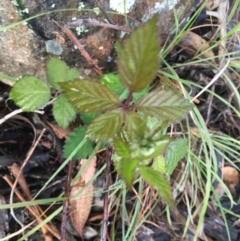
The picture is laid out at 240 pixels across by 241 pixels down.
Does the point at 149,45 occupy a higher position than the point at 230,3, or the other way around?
the point at 149,45

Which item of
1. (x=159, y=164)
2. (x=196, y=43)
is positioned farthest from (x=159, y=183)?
(x=196, y=43)

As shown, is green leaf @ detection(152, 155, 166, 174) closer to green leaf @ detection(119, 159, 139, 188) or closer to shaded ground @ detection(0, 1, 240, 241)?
shaded ground @ detection(0, 1, 240, 241)

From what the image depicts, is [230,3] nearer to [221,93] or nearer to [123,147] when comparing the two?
[221,93]

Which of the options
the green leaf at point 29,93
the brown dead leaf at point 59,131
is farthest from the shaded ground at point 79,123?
the green leaf at point 29,93

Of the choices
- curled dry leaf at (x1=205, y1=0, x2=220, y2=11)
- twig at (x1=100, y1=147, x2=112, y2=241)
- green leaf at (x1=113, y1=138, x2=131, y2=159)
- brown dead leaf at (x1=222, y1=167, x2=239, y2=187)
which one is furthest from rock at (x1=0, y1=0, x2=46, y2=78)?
brown dead leaf at (x1=222, y1=167, x2=239, y2=187)

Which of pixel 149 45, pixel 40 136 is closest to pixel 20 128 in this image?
pixel 40 136

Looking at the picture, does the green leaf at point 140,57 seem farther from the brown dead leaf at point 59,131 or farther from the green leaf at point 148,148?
the brown dead leaf at point 59,131

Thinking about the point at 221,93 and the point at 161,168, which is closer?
the point at 161,168
